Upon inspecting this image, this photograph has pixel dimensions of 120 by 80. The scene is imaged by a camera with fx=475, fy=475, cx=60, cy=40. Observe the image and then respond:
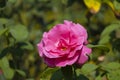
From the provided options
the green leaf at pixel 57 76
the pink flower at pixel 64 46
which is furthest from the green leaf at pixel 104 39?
the pink flower at pixel 64 46

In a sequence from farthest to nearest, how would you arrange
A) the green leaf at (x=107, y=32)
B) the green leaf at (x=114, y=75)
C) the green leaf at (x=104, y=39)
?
the green leaf at (x=104, y=39) → the green leaf at (x=107, y=32) → the green leaf at (x=114, y=75)

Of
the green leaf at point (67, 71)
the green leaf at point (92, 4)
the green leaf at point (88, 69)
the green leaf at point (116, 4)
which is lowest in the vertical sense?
the green leaf at point (88, 69)

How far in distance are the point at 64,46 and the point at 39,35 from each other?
193 centimetres

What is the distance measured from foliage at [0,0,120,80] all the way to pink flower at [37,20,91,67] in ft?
0.21

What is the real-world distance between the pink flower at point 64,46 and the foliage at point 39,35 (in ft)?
0.21

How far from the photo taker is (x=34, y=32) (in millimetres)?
3641

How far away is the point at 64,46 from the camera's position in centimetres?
163

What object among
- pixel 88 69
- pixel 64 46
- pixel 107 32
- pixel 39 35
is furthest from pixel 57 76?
pixel 39 35

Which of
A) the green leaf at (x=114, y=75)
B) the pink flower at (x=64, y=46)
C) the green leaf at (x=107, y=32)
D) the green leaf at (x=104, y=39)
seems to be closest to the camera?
the pink flower at (x=64, y=46)

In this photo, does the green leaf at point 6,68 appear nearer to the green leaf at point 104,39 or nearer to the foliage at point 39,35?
the foliage at point 39,35

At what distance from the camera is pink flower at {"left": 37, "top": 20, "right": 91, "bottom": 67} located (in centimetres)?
161

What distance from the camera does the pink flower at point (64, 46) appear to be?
1610 mm

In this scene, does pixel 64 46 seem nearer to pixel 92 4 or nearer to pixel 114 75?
pixel 114 75

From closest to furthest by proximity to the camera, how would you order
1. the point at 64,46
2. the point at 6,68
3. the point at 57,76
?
1. the point at 64,46
2. the point at 57,76
3. the point at 6,68
